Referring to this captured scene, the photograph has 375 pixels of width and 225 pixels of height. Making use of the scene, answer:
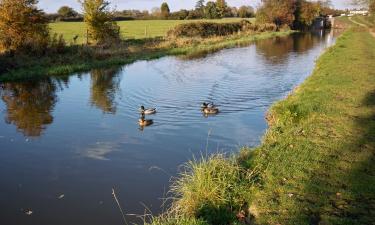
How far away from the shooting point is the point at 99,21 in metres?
35.9

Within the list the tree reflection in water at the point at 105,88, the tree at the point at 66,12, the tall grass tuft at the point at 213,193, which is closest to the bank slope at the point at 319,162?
the tall grass tuft at the point at 213,193

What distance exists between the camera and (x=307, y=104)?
14086 mm

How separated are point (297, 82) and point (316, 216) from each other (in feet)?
55.8

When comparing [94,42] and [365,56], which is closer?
[365,56]

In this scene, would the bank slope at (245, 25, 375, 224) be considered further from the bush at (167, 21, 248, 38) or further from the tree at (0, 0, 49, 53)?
the bush at (167, 21, 248, 38)

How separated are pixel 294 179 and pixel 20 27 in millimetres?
26430

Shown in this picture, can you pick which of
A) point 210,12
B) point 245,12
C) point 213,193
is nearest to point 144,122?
point 213,193

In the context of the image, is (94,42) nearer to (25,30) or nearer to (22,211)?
(25,30)

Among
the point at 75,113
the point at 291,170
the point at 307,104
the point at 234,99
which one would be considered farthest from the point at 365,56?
the point at 291,170

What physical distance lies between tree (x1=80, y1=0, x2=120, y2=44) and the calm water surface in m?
9.57

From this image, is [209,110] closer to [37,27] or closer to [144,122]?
[144,122]

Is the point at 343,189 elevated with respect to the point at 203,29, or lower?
lower

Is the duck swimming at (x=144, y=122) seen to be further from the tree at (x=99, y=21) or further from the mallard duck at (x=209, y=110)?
the tree at (x=99, y=21)

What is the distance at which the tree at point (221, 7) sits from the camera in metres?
106
